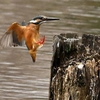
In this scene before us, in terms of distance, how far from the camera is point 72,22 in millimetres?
12930

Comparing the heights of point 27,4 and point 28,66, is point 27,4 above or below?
above

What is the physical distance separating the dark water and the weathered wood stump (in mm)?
2810

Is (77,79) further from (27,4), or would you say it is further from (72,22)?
(27,4)

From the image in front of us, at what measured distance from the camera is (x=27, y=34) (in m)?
6.03

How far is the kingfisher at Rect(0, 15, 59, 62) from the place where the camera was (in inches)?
233

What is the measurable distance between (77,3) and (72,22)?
3.05m

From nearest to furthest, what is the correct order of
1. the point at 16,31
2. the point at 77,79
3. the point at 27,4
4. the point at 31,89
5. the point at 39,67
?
the point at 77,79 → the point at 16,31 → the point at 31,89 → the point at 39,67 → the point at 27,4

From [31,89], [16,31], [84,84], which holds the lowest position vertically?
[31,89]

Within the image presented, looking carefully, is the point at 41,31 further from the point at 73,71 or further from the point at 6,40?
the point at 73,71

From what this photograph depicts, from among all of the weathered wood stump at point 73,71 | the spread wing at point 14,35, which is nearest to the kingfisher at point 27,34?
the spread wing at point 14,35

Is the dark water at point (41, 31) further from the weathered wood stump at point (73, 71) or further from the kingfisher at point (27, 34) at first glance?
the weathered wood stump at point (73, 71)

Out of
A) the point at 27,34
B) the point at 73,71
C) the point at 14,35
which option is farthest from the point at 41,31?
the point at 73,71

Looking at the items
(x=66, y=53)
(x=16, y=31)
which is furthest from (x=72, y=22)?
(x=66, y=53)

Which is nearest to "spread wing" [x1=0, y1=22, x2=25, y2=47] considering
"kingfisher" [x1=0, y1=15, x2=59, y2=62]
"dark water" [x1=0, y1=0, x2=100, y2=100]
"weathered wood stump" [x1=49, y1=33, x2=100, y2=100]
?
"kingfisher" [x1=0, y1=15, x2=59, y2=62]
